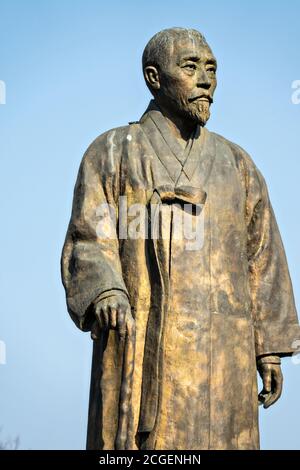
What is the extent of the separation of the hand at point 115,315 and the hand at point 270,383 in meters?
1.34

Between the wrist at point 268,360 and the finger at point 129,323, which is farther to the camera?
the wrist at point 268,360

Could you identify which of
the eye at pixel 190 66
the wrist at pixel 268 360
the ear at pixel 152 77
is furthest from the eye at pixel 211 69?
the wrist at pixel 268 360

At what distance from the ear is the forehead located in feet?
0.71

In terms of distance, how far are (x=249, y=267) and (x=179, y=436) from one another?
166cm

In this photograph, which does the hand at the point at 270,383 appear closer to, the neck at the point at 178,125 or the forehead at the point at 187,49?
the neck at the point at 178,125

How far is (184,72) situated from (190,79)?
0.08 metres

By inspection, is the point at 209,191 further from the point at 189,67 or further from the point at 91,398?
the point at 91,398

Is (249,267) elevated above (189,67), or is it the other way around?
(189,67)

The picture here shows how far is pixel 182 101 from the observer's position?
38.8 ft

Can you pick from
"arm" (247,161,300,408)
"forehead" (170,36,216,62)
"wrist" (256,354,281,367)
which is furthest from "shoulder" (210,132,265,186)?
"wrist" (256,354,281,367)

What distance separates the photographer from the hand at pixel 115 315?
11.0 m
